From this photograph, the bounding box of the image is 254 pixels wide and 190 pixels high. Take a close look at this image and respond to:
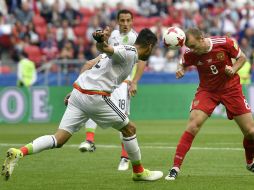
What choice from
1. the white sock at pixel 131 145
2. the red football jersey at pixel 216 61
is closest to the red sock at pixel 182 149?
the white sock at pixel 131 145

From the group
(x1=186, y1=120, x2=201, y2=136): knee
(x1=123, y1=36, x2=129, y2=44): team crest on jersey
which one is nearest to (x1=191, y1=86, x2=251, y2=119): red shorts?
(x1=186, y1=120, x2=201, y2=136): knee

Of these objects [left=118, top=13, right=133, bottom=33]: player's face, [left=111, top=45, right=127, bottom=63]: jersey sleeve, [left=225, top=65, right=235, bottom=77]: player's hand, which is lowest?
[left=225, top=65, right=235, bottom=77]: player's hand

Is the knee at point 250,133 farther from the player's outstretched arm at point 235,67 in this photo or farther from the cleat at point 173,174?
the cleat at point 173,174

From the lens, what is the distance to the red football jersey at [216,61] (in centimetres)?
1195

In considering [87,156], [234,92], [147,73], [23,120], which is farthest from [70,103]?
[147,73]

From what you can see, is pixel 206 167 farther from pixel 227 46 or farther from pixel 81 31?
pixel 81 31

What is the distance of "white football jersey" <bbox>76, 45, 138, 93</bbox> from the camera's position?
418 inches

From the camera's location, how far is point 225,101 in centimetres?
1200

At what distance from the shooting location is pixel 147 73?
28250 millimetres

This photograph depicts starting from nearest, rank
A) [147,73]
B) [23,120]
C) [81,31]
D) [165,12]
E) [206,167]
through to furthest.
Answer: [206,167]
[23,120]
[147,73]
[81,31]
[165,12]

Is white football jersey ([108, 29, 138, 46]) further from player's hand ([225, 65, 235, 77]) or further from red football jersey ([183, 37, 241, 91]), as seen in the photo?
player's hand ([225, 65, 235, 77])

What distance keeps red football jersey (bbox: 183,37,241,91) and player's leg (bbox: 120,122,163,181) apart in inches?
60.3

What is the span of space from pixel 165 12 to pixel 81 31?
424 cm

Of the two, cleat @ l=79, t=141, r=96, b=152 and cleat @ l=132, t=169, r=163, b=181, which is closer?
cleat @ l=132, t=169, r=163, b=181
